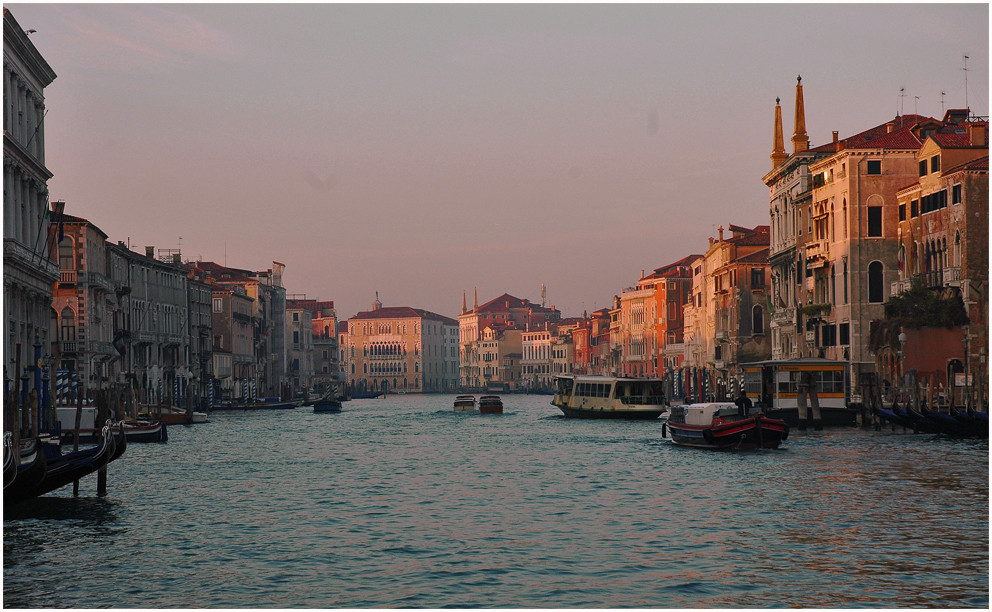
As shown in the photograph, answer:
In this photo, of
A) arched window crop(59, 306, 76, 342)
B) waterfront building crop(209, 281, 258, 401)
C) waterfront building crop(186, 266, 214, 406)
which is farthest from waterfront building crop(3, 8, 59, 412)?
waterfront building crop(209, 281, 258, 401)

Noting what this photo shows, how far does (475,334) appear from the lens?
15700 centimetres

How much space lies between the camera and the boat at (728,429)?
97.1 feet

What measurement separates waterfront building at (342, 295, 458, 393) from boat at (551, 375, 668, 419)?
3908 inches

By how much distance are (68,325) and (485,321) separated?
354ft

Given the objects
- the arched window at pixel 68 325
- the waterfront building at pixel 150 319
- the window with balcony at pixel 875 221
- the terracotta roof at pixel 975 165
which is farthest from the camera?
the waterfront building at pixel 150 319

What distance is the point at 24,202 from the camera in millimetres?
33594

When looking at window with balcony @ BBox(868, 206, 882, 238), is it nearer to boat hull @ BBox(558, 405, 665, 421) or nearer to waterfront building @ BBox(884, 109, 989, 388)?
waterfront building @ BBox(884, 109, 989, 388)

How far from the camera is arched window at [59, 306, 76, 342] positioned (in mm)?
49312

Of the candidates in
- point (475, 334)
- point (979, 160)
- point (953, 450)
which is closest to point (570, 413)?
point (979, 160)

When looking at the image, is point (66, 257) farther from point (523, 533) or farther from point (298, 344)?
point (298, 344)

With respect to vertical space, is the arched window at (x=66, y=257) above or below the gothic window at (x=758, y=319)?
above

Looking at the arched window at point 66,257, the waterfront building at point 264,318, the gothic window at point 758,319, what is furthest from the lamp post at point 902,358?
the waterfront building at point 264,318

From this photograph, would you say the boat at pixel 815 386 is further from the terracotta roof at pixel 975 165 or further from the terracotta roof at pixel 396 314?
the terracotta roof at pixel 396 314

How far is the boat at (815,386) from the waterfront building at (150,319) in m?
26.8
